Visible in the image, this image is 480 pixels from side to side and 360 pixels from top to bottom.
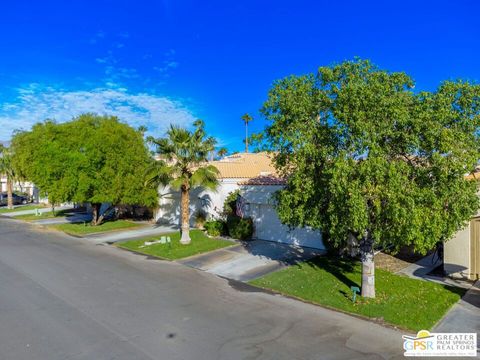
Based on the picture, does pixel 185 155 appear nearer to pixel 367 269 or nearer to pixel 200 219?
pixel 200 219

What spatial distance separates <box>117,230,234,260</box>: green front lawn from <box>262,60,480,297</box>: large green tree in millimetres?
8764

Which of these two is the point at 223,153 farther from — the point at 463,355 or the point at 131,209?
the point at 463,355

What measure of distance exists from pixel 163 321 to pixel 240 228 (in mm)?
10617

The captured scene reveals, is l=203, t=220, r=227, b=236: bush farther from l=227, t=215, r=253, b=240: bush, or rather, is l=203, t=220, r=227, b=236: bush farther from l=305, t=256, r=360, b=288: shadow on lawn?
l=305, t=256, r=360, b=288: shadow on lawn

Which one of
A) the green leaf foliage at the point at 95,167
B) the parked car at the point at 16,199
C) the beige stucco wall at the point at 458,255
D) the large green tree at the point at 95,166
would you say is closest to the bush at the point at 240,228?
the green leaf foliage at the point at 95,167

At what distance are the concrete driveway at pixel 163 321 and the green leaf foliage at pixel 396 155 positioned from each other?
9.15 ft

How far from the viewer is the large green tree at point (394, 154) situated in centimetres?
823

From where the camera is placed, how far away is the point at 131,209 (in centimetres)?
3055

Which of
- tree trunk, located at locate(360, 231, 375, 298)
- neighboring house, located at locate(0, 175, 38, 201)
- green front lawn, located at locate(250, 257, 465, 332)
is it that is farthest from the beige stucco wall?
neighboring house, located at locate(0, 175, 38, 201)

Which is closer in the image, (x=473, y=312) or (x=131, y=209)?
(x=473, y=312)

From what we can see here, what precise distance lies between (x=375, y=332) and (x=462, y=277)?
5895 millimetres

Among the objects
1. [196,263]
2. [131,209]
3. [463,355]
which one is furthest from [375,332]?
[131,209]

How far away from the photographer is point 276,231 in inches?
734

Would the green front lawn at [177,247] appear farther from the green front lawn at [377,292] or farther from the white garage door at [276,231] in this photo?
the green front lawn at [377,292]
